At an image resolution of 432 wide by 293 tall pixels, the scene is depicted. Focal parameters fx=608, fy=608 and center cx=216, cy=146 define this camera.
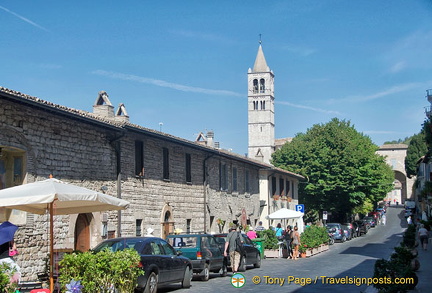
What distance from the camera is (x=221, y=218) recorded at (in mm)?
32531

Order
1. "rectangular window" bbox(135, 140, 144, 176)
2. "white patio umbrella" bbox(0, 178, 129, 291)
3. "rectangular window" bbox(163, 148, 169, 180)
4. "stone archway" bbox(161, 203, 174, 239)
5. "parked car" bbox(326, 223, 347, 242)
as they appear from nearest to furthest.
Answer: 1. "white patio umbrella" bbox(0, 178, 129, 291)
2. "rectangular window" bbox(135, 140, 144, 176)
3. "stone archway" bbox(161, 203, 174, 239)
4. "rectangular window" bbox(163, 148, 169, 180)
5. "parked car" bbox(326, 223, 347, 242)

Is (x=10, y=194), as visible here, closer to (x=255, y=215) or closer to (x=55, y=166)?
(x=55, y=166)

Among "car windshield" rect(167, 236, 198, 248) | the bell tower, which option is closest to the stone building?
"car windshield" rect(167, 236, 198, 248)

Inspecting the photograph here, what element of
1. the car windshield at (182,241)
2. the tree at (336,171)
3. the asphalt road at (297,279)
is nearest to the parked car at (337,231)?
the tree at (336,171)

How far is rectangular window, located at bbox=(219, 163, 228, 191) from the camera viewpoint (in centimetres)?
3281

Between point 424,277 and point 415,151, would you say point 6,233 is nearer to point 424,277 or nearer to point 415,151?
point 424,277

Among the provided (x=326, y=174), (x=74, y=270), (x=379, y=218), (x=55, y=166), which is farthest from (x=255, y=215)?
(x=379, y=218)

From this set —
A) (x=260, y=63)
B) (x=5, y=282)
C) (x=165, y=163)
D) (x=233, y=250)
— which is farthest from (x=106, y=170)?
(x=260, y=63)

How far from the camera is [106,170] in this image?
827 inches

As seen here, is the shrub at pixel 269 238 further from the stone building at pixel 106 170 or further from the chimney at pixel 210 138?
the chimney at pixel 210 138

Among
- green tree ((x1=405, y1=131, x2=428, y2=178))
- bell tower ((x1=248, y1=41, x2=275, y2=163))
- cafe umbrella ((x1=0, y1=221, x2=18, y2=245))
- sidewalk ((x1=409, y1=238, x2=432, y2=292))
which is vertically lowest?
sidewalk ((x1=409, y1=238, x2=432, y2=292))

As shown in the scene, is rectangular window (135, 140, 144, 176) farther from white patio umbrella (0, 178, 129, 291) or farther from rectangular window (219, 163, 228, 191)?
white patio umbrella (0, 178, 129, 291)

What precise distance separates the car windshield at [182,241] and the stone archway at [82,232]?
2.99m

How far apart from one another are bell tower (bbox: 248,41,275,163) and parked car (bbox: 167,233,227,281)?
98.4 meters
